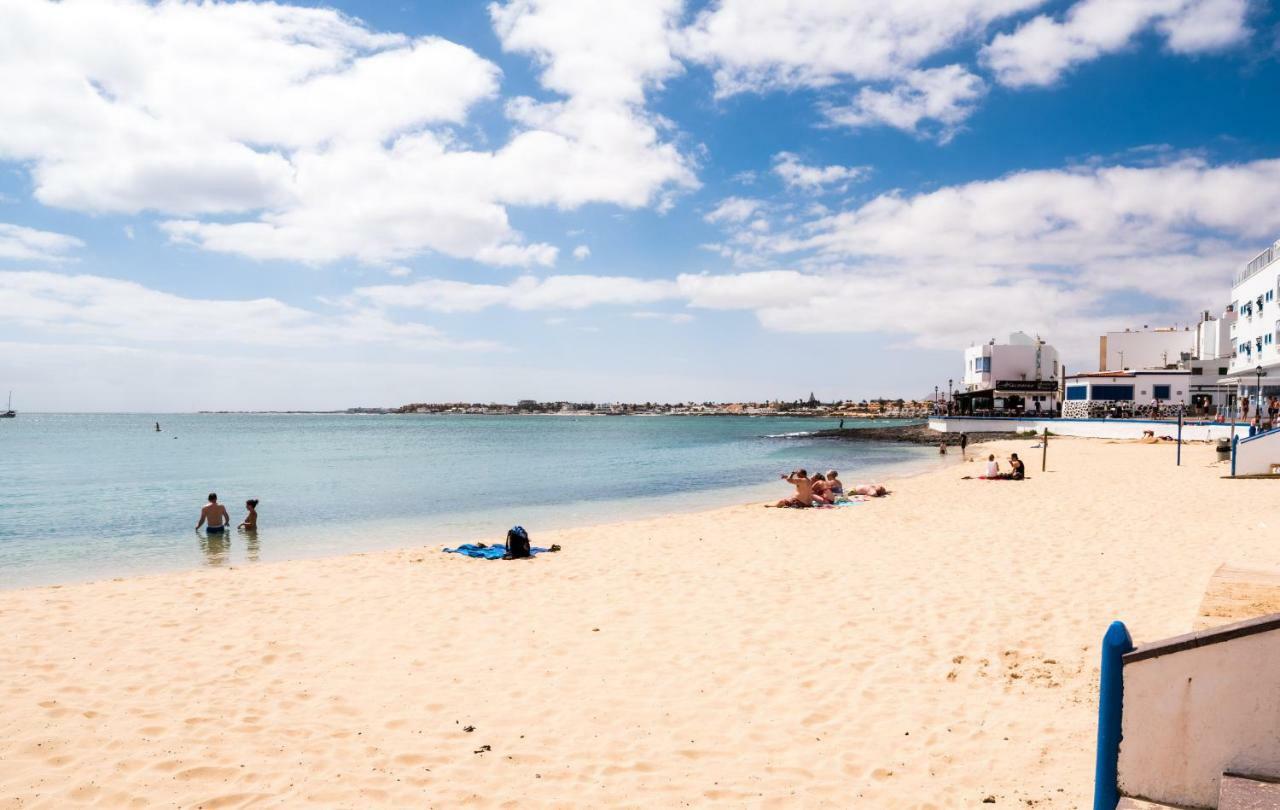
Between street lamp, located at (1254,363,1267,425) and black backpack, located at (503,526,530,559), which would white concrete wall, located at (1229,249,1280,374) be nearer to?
street lamp, located at (1254,363,1267,425)

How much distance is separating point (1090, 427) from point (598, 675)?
5346 centimetres

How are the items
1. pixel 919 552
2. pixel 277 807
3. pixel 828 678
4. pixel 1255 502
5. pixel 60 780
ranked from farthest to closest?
pixel 1255 502, pixel 919 552, pixel 828 678, pixel 60 780, pixel 277 807

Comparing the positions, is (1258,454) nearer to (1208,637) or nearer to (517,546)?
(517,546)

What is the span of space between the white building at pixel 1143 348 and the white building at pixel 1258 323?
29336 mm

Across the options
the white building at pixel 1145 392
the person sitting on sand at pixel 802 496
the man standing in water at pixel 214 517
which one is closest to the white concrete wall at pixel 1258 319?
the white building at pixel 1145 392

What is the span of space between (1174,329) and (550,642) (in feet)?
267

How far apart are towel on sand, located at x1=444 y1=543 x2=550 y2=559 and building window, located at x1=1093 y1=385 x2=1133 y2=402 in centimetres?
6095

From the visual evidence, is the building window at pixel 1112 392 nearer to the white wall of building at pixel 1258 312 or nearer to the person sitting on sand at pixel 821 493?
the white wall of building at pixel 1258 312

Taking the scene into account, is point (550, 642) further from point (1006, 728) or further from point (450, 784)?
point (1006, 728)

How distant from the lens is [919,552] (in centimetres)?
1227

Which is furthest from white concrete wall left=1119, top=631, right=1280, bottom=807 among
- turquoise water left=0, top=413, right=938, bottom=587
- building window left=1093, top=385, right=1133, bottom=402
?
building window left=1093, top=385, right=1133, bottom=402

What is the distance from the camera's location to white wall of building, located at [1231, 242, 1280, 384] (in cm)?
3441

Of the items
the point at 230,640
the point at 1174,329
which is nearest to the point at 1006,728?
the point at 230,640

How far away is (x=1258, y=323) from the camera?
37.3 m
